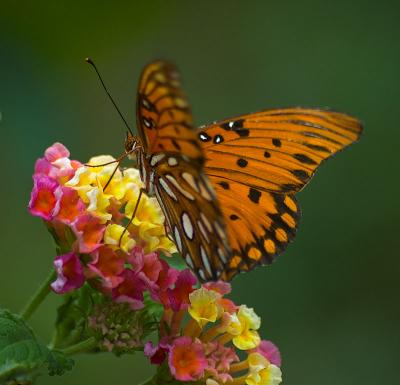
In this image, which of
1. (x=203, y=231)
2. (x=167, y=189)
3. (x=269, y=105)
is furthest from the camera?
(x=269, y=105)

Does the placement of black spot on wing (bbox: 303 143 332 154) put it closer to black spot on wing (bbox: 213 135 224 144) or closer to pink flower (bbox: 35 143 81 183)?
black spot on wing (bbox: 213 135 224 144)

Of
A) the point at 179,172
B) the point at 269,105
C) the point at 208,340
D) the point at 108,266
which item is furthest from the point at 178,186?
the point at 269,105

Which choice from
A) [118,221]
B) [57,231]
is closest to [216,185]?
[118,221]

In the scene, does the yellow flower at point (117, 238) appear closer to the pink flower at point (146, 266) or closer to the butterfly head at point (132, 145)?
the pink flower at point (146, 266)

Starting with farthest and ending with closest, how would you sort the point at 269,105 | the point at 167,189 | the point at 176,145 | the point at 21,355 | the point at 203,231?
the point at 269,105 → the point at 167,189 → the point at 203,231 → the point at 176,145 → the point at 21,355

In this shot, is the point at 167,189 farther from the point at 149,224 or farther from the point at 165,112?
the point at 165,112

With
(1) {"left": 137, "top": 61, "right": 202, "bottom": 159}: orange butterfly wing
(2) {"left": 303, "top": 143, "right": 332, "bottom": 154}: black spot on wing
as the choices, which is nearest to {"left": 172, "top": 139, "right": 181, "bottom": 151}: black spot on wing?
(1) {"left": 137, "top": 61, "right": 202, "bottom": 159}: orange butterfly wing

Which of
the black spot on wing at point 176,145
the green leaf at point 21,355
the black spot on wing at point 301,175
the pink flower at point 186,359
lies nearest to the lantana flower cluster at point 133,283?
the pink flower at point 186,359
